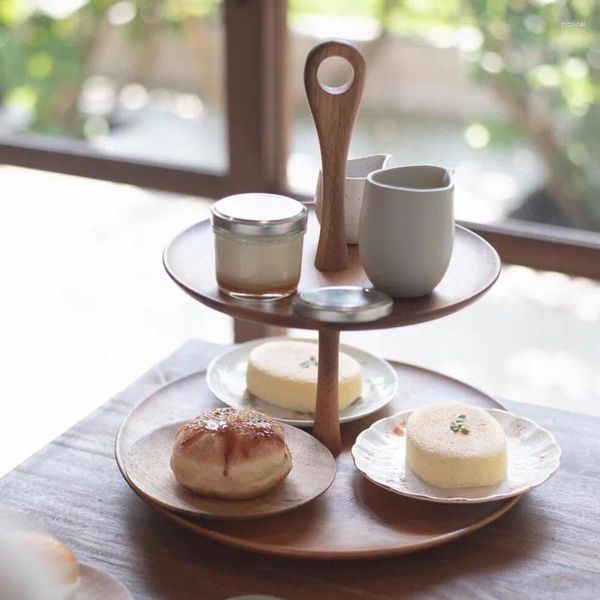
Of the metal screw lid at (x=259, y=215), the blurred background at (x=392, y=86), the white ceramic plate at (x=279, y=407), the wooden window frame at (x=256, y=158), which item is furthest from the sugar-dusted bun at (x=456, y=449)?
the blurred background at (x=392, y=86)

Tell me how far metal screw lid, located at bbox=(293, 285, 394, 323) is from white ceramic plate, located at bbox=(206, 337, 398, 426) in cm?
23

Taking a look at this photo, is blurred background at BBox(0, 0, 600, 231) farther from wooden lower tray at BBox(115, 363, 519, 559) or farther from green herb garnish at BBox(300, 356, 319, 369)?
wooden lower tray at BBox(115, 363, 519, 559)

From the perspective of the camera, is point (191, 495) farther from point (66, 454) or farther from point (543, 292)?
point (543, 292)

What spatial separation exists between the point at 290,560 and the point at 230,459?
0.10m

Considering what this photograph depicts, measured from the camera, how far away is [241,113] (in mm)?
1646

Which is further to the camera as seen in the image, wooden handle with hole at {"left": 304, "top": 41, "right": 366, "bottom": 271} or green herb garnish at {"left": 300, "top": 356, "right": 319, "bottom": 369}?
green herb garnish at {"left": 300, "top": 356, "right": 319, "bottom": 369}

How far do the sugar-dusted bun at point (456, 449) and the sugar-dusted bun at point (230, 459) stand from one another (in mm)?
125

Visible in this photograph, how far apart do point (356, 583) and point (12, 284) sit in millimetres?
1673

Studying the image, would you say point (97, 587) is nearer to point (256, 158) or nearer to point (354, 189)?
point (354, 189)

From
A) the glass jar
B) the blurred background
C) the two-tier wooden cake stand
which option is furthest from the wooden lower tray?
the blurred background

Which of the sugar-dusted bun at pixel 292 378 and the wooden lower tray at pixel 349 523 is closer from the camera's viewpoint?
the wooden lower tray at pixel 349 523

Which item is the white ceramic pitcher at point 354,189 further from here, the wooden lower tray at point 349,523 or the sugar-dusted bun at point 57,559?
the sugar-dusted bun at point 57,559

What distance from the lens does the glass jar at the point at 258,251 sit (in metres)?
0.81

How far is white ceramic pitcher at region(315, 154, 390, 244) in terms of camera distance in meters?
0.94
